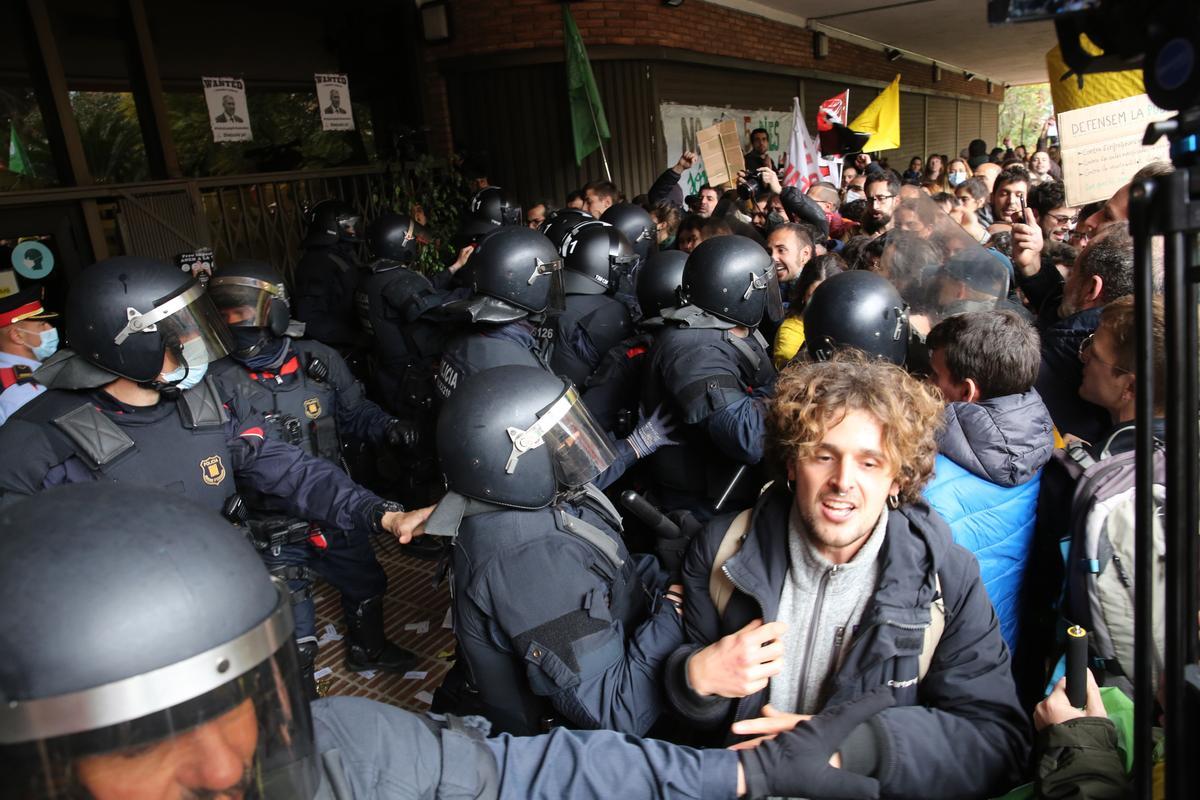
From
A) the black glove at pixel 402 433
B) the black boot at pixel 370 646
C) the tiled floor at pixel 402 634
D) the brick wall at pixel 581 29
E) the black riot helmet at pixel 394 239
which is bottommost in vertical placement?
the tiled floor at pixel 402 634

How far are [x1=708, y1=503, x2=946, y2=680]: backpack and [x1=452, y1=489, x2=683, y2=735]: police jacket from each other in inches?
5.5

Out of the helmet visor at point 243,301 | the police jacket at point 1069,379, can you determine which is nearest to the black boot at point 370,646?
the helmet visor at point 243,301

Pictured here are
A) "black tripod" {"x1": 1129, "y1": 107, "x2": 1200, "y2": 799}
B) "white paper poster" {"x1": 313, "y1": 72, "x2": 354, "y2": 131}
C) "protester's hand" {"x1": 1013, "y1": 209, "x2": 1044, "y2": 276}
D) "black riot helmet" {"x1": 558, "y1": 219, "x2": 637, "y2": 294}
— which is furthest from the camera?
"white paper poster" {"x1": 313, "y1": 72, "x2": 354, "y2": 131}

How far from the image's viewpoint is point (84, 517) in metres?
0.95

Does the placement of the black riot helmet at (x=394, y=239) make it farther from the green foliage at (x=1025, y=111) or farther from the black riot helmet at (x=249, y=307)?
the green foliage at (x=1025, y=111)

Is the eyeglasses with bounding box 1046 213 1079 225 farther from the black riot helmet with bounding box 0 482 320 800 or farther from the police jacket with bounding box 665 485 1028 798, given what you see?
the black riot helmet with bounding box 0 482 320 800

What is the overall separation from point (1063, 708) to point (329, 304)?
5.12 metres

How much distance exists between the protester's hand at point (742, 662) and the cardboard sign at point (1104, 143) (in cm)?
315

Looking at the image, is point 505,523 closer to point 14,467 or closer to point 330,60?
point 14,467

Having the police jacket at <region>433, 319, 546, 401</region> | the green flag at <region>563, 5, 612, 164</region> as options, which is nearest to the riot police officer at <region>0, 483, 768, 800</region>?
the police jacket at <region>433, 319, 546, 401</region>

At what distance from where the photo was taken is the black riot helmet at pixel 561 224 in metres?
5.41

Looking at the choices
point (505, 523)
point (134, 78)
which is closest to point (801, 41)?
point (134, 78)

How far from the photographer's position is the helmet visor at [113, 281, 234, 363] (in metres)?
2.40

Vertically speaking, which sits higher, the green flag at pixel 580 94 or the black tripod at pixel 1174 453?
the green flag at pixel 580 94
